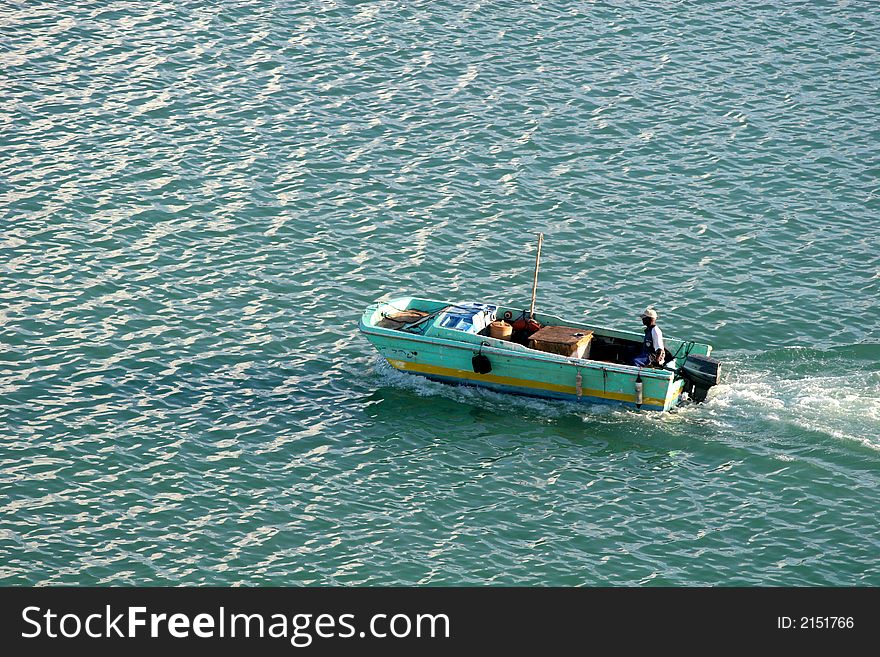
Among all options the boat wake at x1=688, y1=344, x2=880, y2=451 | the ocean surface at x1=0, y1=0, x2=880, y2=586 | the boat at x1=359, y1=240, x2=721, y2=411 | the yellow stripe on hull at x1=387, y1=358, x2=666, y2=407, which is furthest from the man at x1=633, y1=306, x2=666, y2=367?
the boat wake at x1=688, y1=344, x2=880, y2=451

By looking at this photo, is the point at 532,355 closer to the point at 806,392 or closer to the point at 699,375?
the point at 699,375

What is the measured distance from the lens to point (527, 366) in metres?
34.3

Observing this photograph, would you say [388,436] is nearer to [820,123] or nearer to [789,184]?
[789,184]

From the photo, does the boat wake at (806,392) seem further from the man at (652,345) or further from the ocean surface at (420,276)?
the man at (652,345)

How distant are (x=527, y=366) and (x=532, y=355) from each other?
295 mm

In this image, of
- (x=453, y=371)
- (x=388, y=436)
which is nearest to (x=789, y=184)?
(x=453, y=371)

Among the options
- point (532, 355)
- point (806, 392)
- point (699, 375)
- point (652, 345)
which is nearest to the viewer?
point (806, 392)

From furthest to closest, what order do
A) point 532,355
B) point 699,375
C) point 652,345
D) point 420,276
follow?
1. point 420,276
2. point 652,345
3. point 532,355
4. point 699,375

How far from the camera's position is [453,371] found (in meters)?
35.0

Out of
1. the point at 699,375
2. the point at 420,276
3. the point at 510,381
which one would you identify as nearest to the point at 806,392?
the point at 699,375

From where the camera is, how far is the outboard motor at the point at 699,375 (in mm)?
33750

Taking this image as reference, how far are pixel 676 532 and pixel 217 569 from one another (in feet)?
31.2

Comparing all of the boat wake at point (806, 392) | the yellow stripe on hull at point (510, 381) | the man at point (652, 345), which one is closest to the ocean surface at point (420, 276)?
the boat wake at point (806, 392)

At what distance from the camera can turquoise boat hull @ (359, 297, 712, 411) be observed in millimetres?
33719
